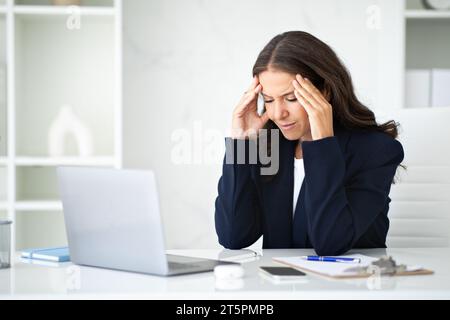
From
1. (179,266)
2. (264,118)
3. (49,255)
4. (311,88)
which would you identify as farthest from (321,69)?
(49,255)

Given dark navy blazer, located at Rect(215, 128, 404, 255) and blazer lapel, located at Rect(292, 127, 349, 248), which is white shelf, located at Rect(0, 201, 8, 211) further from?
blazer lapel, located at Rect(292, 127, 349, 248)

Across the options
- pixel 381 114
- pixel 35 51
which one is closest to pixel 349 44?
pixel 381 114

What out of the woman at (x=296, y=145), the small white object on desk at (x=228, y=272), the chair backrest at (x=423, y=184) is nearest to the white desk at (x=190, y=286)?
the small white object on desk at (x=228, y=272)

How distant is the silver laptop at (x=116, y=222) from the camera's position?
1265 millimetres

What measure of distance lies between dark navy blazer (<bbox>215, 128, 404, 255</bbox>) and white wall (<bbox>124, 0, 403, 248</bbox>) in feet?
4.92

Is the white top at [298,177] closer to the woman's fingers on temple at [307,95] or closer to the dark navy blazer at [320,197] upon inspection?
the dark navy blazer at [320,197]

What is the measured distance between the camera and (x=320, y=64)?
1903 mm

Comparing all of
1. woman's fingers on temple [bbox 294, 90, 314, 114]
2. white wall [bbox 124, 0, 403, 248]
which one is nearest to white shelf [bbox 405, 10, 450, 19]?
white wall [bbox 124, 0, 403, 248]

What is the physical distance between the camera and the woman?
1784 millimetres

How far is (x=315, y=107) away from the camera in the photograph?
69.3 inches

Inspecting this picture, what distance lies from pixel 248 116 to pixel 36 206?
1436 mm

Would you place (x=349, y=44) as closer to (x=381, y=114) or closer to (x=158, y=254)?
(x=381, y=114)

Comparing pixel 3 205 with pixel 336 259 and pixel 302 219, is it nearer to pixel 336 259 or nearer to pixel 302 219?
pixel 302 219

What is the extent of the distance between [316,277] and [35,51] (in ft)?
7.70
